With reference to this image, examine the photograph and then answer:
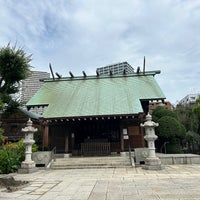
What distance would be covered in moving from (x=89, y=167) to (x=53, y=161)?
255cm

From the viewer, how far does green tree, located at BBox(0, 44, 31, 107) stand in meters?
16.2

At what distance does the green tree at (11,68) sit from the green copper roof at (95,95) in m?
1.97

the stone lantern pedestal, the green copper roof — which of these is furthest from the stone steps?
the green copper roof

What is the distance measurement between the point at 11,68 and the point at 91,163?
30.7ft

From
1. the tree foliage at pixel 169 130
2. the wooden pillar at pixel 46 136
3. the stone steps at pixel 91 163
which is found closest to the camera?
the stone steps at pixel 91 163

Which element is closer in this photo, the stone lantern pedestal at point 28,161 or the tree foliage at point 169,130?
the stone lantern pedestal at point 28,161

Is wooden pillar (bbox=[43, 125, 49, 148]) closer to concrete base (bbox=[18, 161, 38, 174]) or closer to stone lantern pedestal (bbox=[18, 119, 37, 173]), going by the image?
stone lantern pedestal (bbox=[18, 119, 37, 173])

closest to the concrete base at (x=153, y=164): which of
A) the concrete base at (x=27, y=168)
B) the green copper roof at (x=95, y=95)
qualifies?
the green copper roof at (x=95, y=95)

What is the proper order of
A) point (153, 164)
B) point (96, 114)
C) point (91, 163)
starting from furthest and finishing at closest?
point (96, 114) < point (91, 163) < point (153, 164)

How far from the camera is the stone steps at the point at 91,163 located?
40.1 feet

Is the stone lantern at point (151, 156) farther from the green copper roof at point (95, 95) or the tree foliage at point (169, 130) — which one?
the tree foliage at point (169, 130)

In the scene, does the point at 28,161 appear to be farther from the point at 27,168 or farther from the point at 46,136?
the point at 46,136

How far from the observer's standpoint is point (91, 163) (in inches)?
500

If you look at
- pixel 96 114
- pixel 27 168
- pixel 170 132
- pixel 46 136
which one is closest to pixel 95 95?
pixel 96 114
